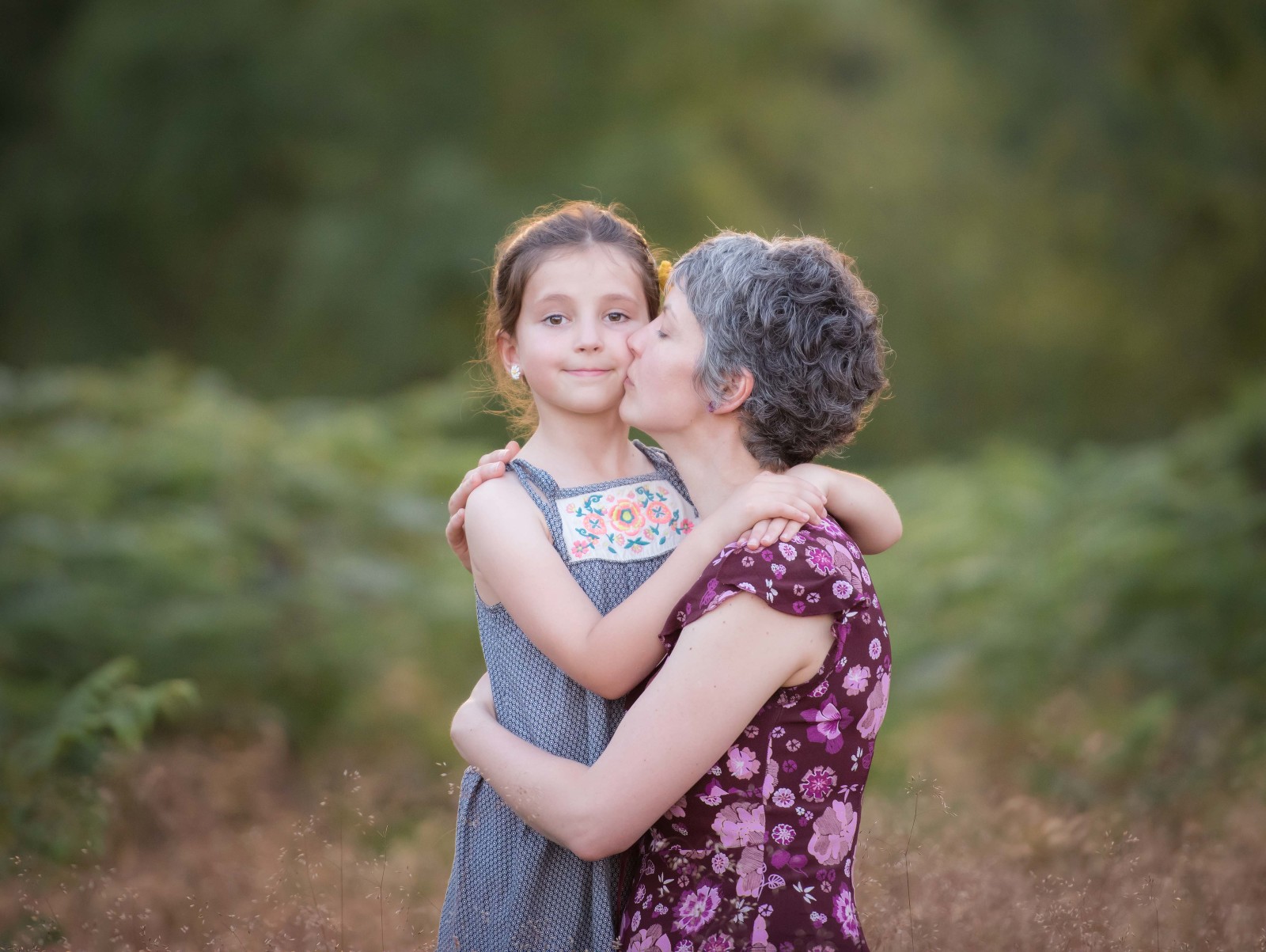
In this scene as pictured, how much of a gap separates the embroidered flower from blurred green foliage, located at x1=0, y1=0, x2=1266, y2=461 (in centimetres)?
857

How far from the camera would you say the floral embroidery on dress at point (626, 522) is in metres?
1.94

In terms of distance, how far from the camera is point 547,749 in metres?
1.88

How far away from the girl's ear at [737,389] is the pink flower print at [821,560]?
0.27 metres

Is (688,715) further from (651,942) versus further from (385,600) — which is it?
(385,600)

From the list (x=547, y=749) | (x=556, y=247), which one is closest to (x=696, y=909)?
(x=547, y=749)

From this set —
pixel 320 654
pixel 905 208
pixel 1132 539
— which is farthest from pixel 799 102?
pixel 320 654

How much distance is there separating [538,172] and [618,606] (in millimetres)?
9115

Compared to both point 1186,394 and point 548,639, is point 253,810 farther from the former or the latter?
point 1186,394

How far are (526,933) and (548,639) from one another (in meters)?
0.49

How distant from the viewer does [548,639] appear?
175 centimetres

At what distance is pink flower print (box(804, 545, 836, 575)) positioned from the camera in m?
1.66

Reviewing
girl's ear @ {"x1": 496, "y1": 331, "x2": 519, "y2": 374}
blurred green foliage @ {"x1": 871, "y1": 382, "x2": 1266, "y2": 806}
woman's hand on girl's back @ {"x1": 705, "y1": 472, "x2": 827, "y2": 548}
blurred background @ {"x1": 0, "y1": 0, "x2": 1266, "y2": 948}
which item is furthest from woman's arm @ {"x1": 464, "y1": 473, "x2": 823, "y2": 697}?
blurred green foliage @ {"x1": 871, "y1": 382, "x2": 1266, "y2": 806}

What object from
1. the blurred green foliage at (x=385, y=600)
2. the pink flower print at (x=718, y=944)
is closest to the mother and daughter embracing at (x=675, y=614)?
the pink flower print at (x=718, y=944)

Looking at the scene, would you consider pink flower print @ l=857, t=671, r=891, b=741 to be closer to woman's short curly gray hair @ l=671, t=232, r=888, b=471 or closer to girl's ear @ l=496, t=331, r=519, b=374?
woman's short curly gray hair @ l=671, t=232, r=888, b=471
